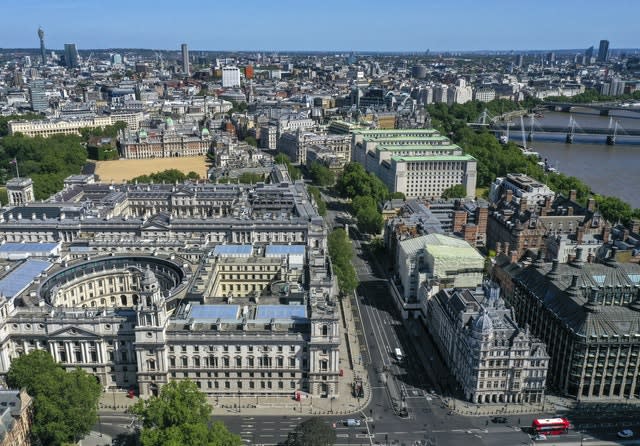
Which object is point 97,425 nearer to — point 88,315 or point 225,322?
point 88,315

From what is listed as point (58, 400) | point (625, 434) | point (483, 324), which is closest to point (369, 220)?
point (483, 324)

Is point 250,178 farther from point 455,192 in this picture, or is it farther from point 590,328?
point 590,328

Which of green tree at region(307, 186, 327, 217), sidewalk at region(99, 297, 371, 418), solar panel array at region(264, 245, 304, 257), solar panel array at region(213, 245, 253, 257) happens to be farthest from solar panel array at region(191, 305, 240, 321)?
green tree at region(307, 186, 327, 217)

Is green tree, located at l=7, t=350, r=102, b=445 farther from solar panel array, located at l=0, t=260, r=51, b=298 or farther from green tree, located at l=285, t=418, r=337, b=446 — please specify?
green tree, located at l=285, t=418, r=337, b=446

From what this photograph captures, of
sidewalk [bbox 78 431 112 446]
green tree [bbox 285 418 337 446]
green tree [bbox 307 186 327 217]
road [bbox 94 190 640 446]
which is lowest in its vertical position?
sidewalk [bbox 78 431 112 446]

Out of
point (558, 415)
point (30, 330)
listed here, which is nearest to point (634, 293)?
point (558, 415)

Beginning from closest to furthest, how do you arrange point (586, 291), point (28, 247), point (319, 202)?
1. point (586, 291)
2. point (28, 247)
3. point (319, 202)

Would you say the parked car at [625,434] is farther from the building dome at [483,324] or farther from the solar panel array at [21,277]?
the solar panel array at [21,277]
